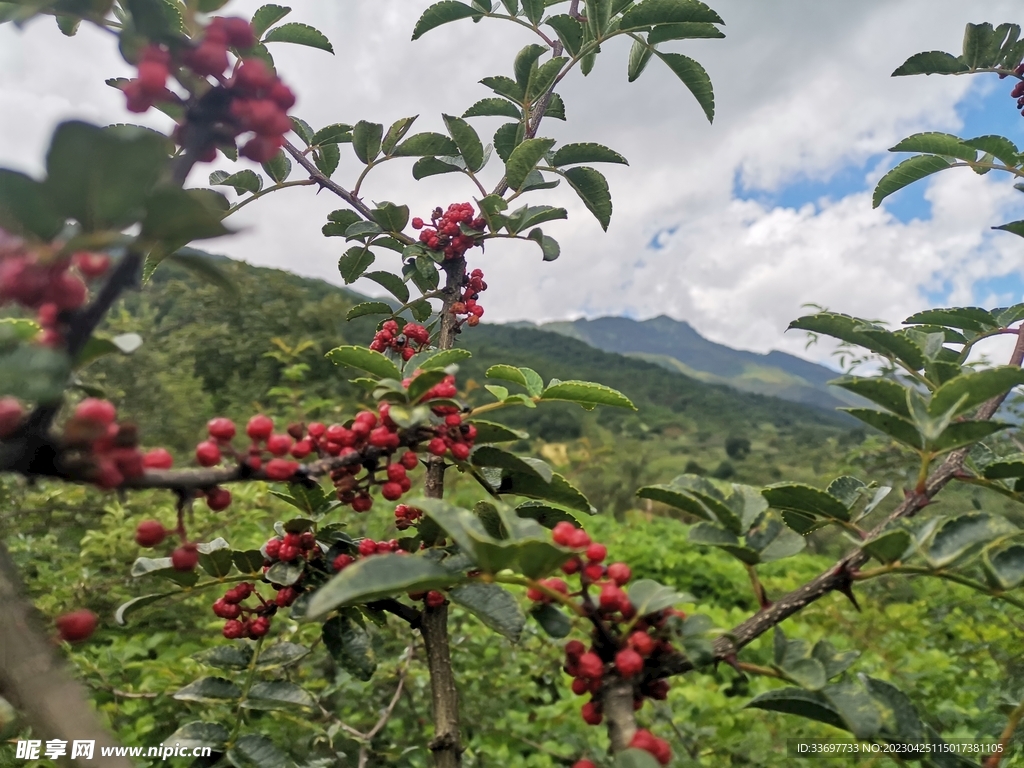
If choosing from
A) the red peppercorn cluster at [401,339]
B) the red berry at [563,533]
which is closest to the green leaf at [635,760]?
the red berry at [563,533]

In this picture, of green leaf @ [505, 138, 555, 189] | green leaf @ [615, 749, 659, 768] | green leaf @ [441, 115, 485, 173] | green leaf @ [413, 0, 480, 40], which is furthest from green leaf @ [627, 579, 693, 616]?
green leaf @ [413, 0, 480, 40]

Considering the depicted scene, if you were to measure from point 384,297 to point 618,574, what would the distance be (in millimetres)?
1220

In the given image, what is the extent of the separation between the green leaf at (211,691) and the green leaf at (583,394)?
0.69 meters

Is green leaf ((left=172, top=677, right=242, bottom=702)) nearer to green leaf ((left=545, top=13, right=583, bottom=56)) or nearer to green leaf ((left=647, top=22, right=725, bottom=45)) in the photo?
green leaf ((left=545, top=13, right=583, bottom=56))

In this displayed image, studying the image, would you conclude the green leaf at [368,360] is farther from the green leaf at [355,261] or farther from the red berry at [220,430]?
the green leaf at [355,261]

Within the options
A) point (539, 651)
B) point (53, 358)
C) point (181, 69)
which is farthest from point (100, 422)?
point (539, 651)

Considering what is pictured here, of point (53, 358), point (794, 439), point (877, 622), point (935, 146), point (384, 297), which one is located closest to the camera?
point (53, 358)

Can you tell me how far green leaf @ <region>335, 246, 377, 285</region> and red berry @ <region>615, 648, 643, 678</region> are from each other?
1.14 meters

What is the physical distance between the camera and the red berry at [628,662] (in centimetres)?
71

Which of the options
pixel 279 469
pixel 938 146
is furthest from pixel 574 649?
pixel 938 146

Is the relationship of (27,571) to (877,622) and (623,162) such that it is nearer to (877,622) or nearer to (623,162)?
(623,162)

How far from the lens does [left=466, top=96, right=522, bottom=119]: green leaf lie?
147 cm

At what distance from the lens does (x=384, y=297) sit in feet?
5.89

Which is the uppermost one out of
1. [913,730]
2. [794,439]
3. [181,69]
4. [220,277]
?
[181,69]
